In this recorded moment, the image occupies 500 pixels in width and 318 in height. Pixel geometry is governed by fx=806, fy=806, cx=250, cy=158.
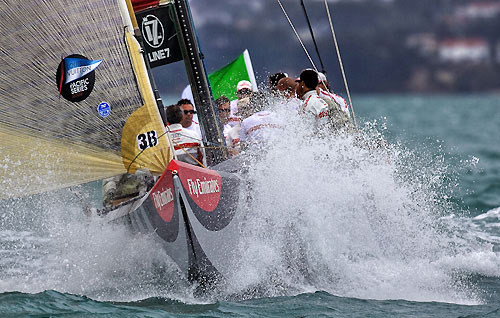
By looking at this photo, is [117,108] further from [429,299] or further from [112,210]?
[429,299]

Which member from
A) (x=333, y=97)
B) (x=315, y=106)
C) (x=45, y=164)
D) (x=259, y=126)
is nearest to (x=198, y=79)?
(x=259, y=126)

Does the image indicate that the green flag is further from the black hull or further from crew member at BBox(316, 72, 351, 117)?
the black hull

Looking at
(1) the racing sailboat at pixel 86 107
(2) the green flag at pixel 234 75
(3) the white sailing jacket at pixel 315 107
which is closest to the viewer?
(1) the racing sailboat at pixel 86 107

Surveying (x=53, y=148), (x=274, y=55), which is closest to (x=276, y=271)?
(x=53, y=148)

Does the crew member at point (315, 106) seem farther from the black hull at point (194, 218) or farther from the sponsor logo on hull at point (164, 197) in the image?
the sponsor logo on hull at point (164, 197)

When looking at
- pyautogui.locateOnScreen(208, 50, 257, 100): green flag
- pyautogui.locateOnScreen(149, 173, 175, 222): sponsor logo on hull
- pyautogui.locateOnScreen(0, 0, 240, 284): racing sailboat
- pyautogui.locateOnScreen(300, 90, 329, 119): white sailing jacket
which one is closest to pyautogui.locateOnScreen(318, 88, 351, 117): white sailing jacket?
pyautogui.locateOnScreen(300, 90, 329, 119): white sailing jacket

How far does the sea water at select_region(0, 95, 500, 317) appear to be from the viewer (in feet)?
13.9

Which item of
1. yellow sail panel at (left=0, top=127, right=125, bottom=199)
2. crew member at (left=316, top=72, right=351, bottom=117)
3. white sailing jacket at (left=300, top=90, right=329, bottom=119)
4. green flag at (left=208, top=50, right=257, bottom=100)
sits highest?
green flag at (left=208, top=50, right=257, bottom=100)

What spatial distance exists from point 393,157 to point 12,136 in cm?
263

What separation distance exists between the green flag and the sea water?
109 inches

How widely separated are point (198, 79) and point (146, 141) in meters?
0.89

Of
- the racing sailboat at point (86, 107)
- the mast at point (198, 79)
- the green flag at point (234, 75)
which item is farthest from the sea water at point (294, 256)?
the green flag at point (234, 75)

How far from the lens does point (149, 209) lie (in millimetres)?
4590

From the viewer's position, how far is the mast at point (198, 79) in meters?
5.45
